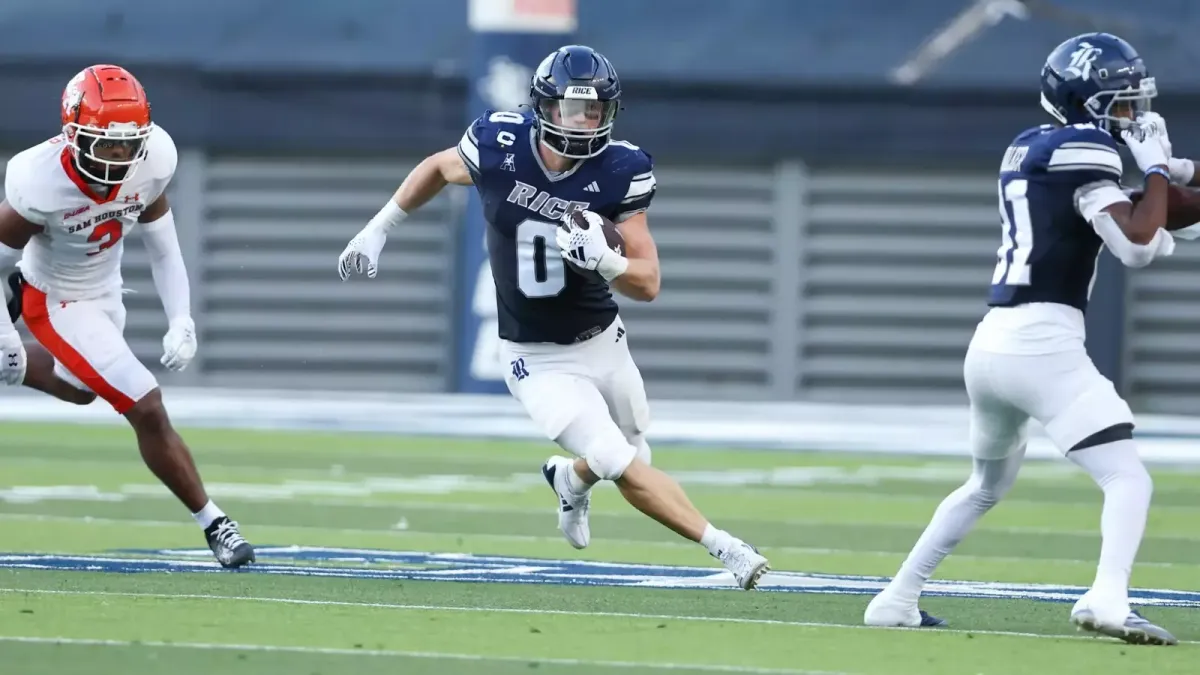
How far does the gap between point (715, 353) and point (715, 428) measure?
3066 mm

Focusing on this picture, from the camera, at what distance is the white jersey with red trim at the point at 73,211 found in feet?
24.8

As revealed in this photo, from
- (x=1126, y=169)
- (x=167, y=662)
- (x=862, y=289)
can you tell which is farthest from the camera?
(x=862, y=289)

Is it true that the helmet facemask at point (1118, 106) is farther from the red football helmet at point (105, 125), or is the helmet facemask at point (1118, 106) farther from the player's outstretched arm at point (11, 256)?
the player's outstretched arm at point (11, 256)

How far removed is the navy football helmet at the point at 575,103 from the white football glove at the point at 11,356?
199cm

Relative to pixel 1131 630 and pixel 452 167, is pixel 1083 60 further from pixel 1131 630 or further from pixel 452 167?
pixel 452 167

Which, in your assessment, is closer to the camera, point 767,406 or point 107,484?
point 107,484

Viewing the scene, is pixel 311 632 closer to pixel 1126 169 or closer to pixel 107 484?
pixel 107 484

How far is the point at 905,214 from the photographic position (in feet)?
60.2

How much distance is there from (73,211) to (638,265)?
204 cm

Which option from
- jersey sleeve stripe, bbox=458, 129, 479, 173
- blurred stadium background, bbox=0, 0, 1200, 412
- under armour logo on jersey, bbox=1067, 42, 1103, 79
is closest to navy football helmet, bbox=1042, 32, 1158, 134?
under armour logo on jersey, bbox=1067, 42, 1103, 79

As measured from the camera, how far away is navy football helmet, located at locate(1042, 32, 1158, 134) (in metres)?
6.14

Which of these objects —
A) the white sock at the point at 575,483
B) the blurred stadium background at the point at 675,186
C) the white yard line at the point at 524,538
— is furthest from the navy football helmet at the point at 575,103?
the blurred stadium background at the point at 675,186

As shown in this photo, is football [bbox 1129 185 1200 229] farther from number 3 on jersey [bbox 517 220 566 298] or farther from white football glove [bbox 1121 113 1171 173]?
number 3 on jersey [bbox 517 220 566 298]

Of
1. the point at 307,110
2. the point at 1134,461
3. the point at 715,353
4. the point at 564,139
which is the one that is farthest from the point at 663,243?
the point at 1134,461
